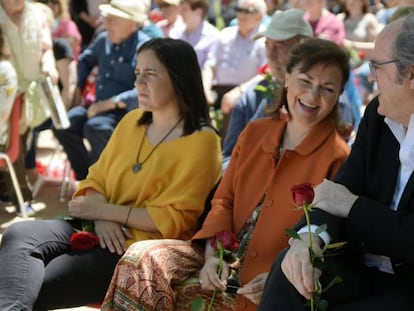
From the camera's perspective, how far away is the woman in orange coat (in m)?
2.78

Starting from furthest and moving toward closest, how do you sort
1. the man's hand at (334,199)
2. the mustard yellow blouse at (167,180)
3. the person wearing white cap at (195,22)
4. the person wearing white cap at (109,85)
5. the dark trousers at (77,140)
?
1. the person wearing white cap at (195,22)
2. the dark trousers at (77,140)
3. the person wearing white cap at (109,85)
4. the mustard yellow blouse at (167,180)
5. the man's hand at (334,199)

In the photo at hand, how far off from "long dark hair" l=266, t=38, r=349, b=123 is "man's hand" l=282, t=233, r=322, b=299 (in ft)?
2.66

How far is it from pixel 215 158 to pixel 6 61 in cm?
240

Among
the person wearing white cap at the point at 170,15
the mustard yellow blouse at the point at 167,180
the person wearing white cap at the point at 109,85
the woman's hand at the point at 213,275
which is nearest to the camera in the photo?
the woman's hand at the point at 213,275

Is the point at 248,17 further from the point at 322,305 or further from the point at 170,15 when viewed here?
the point at 322,305

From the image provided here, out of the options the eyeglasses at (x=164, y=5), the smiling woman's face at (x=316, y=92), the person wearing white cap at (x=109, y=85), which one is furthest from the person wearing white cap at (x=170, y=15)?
the smiling woman's face at (x=316, y=92)

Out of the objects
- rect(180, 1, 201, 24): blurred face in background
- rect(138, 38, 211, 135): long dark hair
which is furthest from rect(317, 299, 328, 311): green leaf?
rect(180, 1, 201, 24): blurred face in background

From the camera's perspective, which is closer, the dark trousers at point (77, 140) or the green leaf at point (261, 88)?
the green leaf at point (261, 88)

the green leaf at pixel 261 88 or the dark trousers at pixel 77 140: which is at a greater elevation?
the green leaf at pixel 261 88

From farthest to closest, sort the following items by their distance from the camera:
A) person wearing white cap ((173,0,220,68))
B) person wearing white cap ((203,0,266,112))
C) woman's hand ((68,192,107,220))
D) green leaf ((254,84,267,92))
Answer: person wearing white cap ((173,0,220,68))
person wearing white cap ((203,0,266,112))
green leaf ((254,84,267,92))
woman's hand ((68,192,107,220))

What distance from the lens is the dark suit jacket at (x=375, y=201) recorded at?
2312mm

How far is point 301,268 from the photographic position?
7.44 feet

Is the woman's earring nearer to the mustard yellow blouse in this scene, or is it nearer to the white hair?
the mustard yellow blouse

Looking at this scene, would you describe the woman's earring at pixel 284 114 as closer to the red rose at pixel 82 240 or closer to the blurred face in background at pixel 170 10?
the red rose at pixel 82 240
